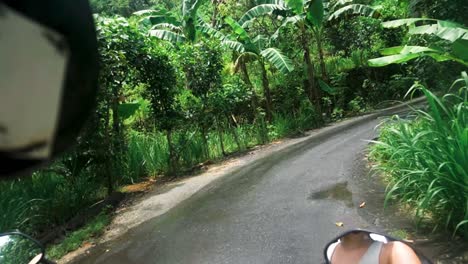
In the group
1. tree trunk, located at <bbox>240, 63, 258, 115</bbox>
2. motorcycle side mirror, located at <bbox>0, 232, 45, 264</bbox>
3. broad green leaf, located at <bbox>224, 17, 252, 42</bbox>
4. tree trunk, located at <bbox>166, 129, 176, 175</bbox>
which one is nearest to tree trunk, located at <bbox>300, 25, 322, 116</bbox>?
tree trunk, located at <bbox>240, 63, 258, 115</bbox>

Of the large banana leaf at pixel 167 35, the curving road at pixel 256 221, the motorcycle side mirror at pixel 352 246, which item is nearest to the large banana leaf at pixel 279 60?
the large banana leaf at pixel 167 35

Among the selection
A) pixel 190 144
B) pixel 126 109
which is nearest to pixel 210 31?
pixel 190 144

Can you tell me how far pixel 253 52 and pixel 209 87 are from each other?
3.32 metres

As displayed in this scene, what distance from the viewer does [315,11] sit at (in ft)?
44.9

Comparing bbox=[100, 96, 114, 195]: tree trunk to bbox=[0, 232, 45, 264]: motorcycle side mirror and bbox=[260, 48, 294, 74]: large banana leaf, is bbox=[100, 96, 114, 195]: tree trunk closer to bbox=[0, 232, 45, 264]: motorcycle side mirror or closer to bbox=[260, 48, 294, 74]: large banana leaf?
bbox=[0, 232, 45, 264]: motorcycle side mirror

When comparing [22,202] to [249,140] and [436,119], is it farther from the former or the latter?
[249,140]

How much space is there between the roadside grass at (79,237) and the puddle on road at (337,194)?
307 cm

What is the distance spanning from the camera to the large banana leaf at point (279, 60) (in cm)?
1323

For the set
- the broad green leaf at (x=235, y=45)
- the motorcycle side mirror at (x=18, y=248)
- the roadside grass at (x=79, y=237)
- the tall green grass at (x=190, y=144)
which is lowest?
the roadside grass at (x=79, y=237)

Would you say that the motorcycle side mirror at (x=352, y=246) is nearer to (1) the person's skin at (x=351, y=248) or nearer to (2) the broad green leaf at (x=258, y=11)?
(1) the person's skin at (x=351, y=248)

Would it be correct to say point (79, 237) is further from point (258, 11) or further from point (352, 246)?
point (258, 11)

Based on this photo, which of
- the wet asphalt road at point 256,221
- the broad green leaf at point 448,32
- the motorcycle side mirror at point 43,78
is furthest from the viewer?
the broad green leaf at point 448,32

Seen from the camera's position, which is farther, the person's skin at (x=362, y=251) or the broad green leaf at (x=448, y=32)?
the broad green leaf at (x=448, y=32)

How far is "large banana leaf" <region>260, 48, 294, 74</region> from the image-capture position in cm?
1323
